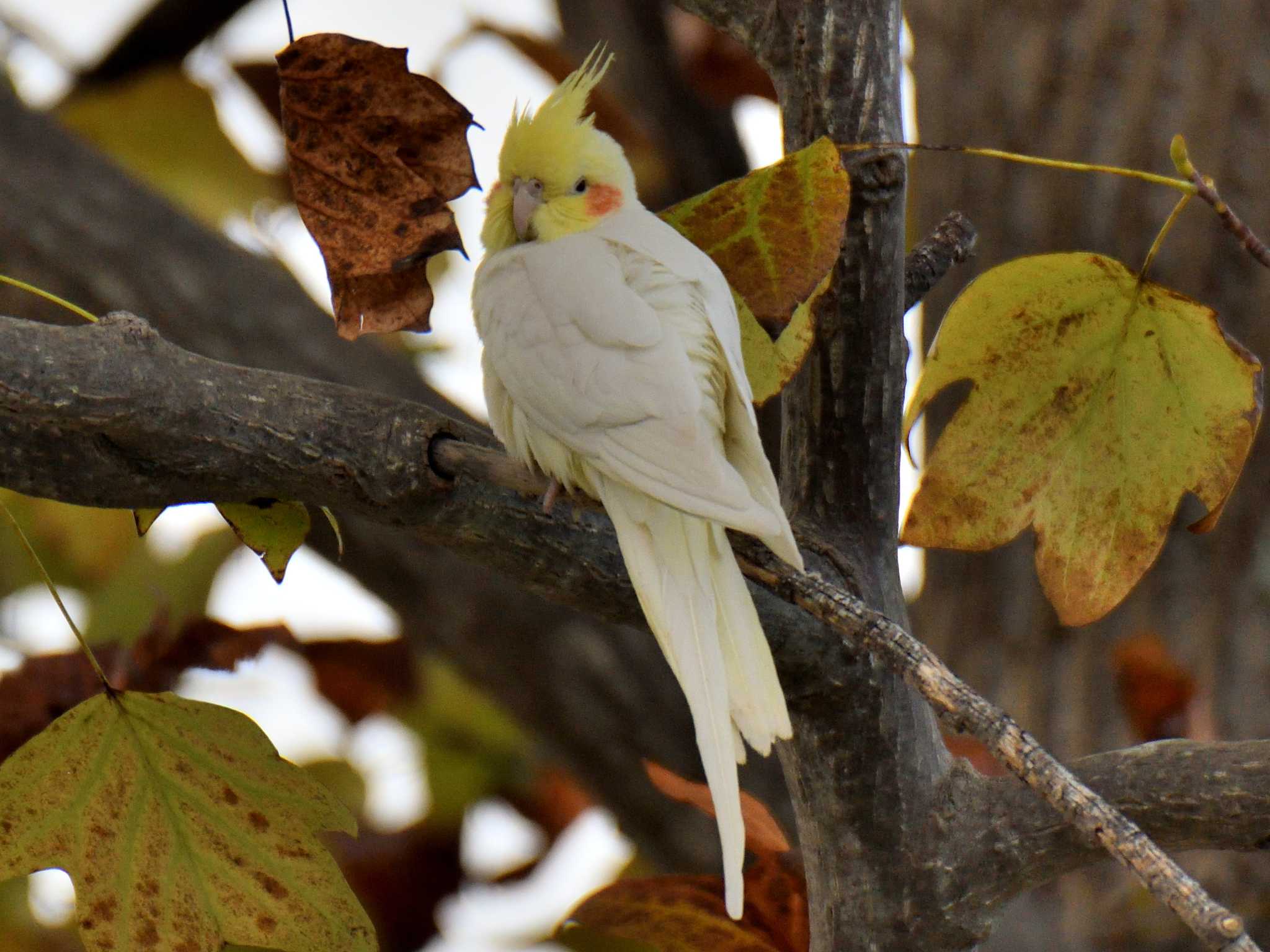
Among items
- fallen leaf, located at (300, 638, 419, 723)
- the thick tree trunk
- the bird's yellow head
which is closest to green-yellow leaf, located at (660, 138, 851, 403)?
the bird's yellow head

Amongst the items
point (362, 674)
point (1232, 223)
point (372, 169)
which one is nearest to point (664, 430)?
point (372, 169)

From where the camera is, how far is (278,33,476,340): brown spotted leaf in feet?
2.59

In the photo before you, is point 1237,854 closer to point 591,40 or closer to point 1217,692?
point 1217,692

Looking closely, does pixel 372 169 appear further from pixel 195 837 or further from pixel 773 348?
pixel 195 837

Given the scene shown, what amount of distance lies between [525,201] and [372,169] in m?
0.24

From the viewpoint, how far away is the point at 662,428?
0.80m

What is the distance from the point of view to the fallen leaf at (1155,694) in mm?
1248

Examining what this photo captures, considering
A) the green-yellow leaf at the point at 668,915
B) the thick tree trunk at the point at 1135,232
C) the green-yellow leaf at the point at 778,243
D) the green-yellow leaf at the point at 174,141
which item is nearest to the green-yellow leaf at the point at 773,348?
the green-yellow leaf at the point at 778,243

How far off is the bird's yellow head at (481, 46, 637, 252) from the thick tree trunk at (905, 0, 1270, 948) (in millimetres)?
908

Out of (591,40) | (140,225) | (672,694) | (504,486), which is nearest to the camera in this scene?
(504,486)

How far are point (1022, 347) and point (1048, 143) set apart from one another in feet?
3.43

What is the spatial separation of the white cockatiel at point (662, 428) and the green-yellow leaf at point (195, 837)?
0.78 ft

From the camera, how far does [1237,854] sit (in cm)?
163

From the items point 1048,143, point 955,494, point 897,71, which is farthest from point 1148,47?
point 955,494
